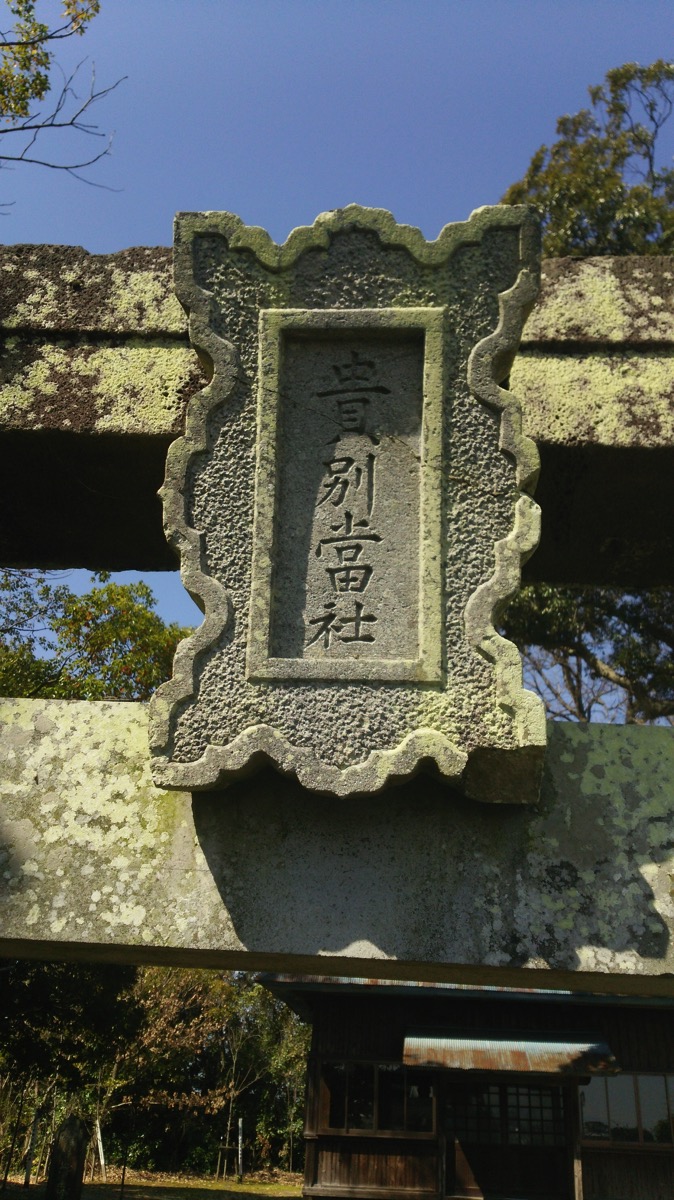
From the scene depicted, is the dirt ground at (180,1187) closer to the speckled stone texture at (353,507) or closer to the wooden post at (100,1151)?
the wooden post at (100,1151)

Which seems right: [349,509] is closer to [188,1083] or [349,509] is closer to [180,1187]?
[180,1187]

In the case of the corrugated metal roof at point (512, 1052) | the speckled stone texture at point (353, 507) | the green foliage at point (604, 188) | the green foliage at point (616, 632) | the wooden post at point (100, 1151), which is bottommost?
the wooden post at point (100, 1151)

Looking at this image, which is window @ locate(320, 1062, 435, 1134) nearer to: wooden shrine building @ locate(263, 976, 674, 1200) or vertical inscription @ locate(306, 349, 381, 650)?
wooden shrine building @ locate(263, 976, 674, 1200)

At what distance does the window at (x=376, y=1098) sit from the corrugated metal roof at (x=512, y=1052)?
635mm

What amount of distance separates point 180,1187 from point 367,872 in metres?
15.2

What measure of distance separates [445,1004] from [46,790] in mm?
7983

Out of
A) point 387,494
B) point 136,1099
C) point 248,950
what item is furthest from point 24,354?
point 136,1099

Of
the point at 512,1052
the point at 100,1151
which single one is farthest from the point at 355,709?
the point at 100,1151

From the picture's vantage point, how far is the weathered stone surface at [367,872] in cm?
226

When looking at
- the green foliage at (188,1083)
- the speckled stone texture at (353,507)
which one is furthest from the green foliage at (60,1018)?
the speckled stone texture at (353,507)

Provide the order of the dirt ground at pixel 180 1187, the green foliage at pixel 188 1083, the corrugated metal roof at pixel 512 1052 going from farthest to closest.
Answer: the green foliage at pixel 188 1083 < the dirt ground at pixel 180 1187 < the corrugated metal roof at pixel 512 1052

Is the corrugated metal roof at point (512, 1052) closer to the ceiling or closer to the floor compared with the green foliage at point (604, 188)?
closer to the floor

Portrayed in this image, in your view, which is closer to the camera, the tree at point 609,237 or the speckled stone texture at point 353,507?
the speckled stone texture at point 353,507

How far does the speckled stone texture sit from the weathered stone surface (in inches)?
6.1
